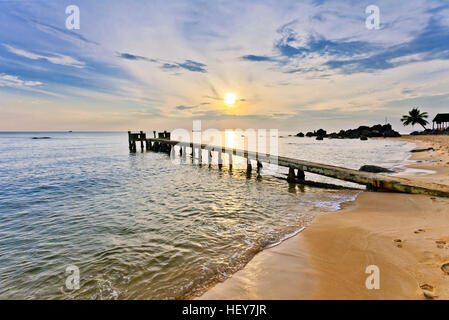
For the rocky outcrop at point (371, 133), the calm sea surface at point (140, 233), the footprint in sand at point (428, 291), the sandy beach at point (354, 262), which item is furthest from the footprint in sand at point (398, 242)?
the rocky outcrop at point (371, 133)

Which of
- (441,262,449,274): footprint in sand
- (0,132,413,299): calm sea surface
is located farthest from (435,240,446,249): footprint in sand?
(0,132,413,299): calm sea surface

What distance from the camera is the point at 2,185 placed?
12.2 m

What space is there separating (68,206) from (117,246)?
15.4 feet

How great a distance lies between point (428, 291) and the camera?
2.88m

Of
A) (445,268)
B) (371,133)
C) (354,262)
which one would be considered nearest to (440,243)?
(445,268)

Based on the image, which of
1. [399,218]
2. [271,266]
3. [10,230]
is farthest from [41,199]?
[399,218]

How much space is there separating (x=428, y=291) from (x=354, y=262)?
3.57ft

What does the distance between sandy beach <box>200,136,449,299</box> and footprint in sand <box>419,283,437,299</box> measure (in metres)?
0.01

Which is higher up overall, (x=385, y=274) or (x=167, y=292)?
(x=385, y=274)

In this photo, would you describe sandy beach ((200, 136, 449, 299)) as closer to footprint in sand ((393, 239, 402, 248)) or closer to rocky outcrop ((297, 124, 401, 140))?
footprint in sand ((393, 239, 402, 248))
